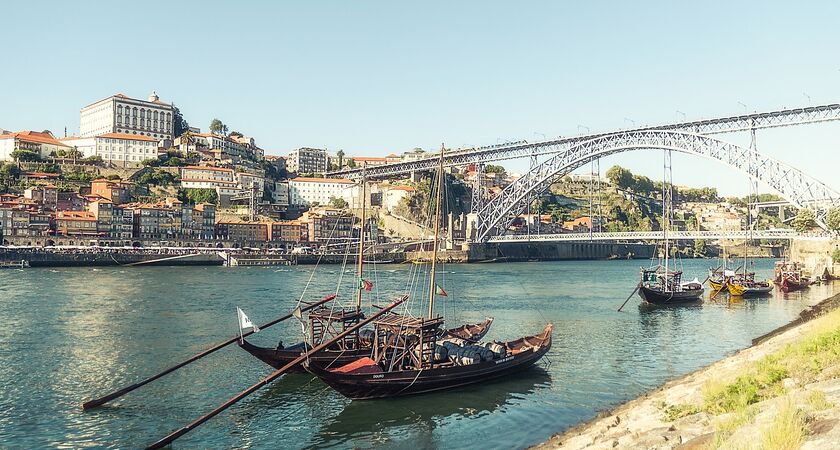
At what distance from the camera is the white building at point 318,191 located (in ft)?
359

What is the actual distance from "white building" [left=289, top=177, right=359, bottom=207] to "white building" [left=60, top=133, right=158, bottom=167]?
21773 millimetres

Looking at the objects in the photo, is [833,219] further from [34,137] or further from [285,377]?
[34,137]

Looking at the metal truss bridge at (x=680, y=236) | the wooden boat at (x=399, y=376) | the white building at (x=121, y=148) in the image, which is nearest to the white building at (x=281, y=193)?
the white building at (x=121, y=148)

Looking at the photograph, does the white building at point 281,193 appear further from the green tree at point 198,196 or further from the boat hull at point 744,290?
the boat hull at point 744,290

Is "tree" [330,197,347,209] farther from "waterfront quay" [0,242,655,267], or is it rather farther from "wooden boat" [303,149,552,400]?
"wooden boat" [303,149,552,400]

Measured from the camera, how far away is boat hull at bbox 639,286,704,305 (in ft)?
125

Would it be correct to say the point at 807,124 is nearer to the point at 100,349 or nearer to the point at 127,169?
the point at 100,349

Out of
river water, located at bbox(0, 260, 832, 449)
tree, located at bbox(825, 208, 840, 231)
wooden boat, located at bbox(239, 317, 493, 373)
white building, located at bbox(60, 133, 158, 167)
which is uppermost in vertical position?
white building, located at bbox(60, 133, 158, 167)

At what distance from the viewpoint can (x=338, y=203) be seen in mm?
105312

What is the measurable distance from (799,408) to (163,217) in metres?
81.0

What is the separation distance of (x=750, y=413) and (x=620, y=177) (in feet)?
483

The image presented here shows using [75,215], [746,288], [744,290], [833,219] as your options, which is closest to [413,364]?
[744,290]

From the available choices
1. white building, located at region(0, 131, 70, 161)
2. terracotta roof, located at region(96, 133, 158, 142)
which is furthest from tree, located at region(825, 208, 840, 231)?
white building, located at region(0, 131, 70, 161)

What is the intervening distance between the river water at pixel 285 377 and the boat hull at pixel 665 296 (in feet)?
3.75
